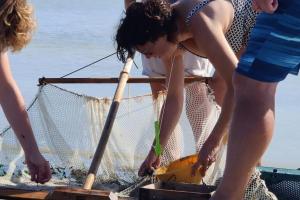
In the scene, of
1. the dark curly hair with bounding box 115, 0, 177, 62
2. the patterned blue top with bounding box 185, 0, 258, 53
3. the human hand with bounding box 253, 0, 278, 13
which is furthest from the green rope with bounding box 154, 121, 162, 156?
the human hand with bounding box 253, 0, 278, 13

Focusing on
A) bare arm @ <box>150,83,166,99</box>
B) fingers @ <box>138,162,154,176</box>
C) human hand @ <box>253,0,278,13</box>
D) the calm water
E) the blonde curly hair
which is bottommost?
fingers @ <box>138,162,154,176</box>

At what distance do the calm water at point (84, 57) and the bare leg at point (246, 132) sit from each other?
143 centimetres

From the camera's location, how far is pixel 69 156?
5.80 metres

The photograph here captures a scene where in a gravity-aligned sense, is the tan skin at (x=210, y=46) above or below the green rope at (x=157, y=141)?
above

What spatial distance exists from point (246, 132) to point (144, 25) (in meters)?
0.88

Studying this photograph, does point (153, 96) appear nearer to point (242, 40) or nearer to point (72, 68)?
point (242, 40)

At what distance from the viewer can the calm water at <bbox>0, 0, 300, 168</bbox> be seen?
7410 mm

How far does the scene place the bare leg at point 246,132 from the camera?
370 centimetres

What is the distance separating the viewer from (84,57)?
9891mm

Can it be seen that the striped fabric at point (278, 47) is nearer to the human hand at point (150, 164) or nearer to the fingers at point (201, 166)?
the fingers at point (201, 166)

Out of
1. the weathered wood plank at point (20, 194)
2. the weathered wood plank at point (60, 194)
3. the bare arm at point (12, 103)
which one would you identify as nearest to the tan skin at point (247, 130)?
the weathered wood plank at point (60, 194)

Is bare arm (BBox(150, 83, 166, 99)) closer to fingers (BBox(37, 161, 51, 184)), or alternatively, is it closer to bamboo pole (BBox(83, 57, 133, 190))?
bamboo pole (BBox(83, 57, 133, 190))

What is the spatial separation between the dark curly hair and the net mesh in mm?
1234

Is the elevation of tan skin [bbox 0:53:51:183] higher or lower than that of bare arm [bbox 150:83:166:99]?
lower
